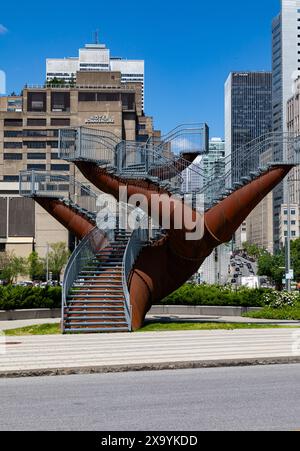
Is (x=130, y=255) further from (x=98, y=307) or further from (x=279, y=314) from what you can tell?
(x=279, y=314)

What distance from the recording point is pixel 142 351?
1689 cm

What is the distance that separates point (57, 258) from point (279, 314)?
8499cm

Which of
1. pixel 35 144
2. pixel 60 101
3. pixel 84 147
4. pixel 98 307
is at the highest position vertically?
pixel 60 101

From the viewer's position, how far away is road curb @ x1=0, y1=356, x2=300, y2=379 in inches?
549

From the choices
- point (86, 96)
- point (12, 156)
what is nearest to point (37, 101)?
point (86, 96)

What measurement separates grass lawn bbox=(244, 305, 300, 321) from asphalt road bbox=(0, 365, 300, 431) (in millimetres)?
13433

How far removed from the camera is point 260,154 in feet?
78.6

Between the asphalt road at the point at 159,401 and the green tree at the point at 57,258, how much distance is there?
96.9m

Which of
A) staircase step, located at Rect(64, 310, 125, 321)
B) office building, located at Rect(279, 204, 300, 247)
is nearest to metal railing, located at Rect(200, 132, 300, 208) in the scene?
staircase step, located at Rect(64, 310, 125, 321)

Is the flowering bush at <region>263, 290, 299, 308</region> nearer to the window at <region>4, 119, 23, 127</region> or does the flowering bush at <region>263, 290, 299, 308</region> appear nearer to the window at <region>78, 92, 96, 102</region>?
the window at <region>78, 92, 96, 102</region>

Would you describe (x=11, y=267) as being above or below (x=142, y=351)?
above

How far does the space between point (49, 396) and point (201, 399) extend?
2.63m

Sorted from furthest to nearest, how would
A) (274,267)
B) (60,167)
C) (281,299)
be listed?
(60,167)
(274,267)
(281,299)
